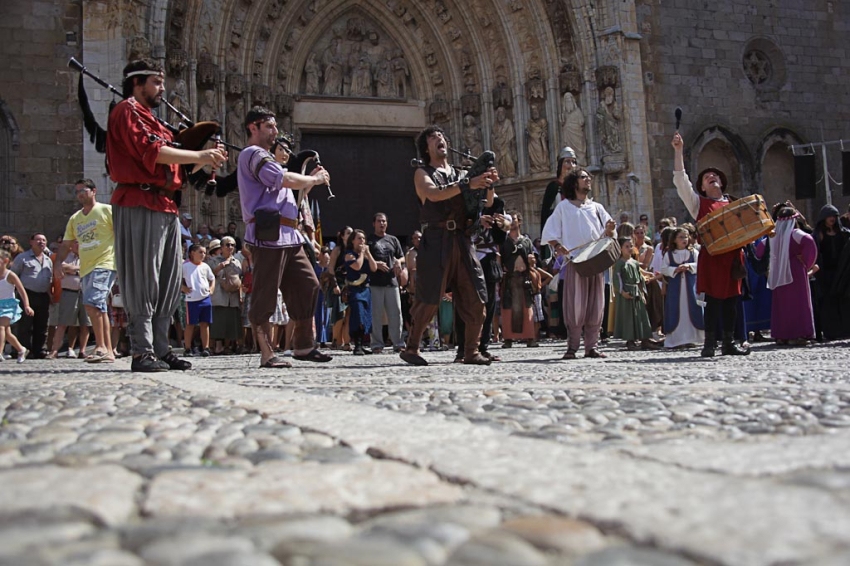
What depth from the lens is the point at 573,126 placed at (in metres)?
17.6

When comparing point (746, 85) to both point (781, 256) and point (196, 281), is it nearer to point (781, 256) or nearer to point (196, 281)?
point (781, 256)

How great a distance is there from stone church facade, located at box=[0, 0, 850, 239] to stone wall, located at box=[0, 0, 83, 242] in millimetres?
23

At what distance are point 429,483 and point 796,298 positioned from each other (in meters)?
9.11

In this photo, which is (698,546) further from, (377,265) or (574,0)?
(574,0)

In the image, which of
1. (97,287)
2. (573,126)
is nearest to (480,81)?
(573,126)

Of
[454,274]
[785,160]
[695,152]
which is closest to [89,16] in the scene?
[454,274]

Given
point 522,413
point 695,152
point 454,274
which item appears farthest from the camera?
point 695,152

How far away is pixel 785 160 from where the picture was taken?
66.0 feet

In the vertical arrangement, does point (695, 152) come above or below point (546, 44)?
below

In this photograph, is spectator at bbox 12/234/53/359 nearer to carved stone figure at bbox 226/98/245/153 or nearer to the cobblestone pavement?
carved stone figure at bbox 226/98/245/153

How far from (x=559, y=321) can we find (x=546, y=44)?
6800 millimetres

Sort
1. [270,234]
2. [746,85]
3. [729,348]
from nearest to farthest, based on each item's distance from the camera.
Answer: [270,234]
[729,348]
[746,85]

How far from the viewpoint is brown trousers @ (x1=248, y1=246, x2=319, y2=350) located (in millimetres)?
6348

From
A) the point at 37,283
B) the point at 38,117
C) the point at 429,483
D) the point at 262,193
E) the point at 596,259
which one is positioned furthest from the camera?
the point at 38,117
